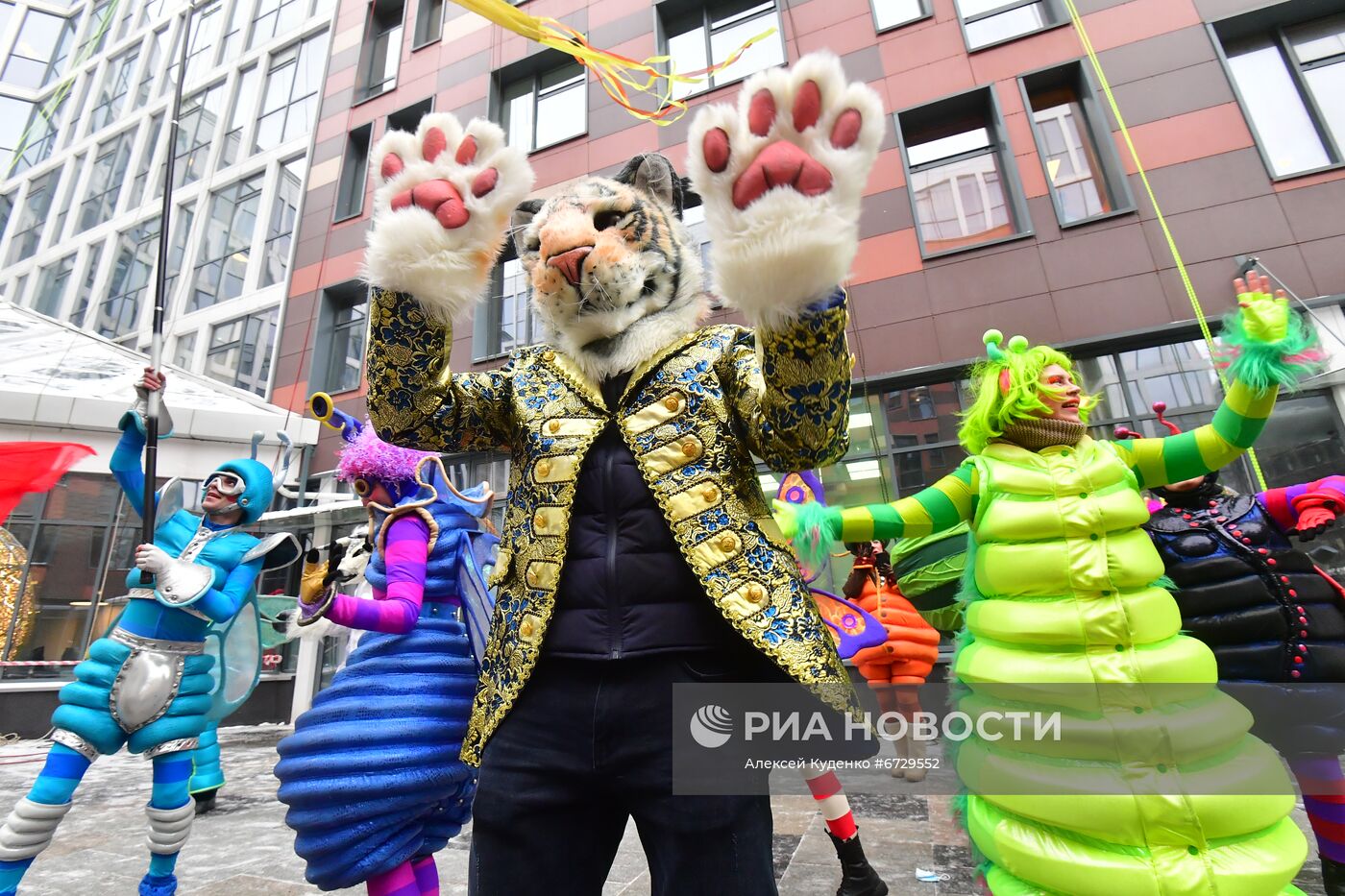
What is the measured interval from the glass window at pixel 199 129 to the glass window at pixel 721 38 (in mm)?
9716

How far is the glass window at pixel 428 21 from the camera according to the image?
11703mm

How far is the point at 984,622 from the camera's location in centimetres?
187

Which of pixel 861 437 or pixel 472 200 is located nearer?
pixel 472 200

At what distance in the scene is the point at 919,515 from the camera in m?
2.10

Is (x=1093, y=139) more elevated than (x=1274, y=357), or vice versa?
(x=1093, y=139)

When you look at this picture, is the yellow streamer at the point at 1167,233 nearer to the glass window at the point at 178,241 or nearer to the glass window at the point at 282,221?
the glass window at the point at 282,221

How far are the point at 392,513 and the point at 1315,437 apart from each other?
771 cm

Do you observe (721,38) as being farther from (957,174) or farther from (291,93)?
(291,93)

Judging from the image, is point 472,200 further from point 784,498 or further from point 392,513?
point 784,498

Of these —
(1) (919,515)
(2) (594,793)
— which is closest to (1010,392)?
(1) (919,515)

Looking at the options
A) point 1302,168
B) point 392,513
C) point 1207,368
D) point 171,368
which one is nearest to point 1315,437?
point 1207,368

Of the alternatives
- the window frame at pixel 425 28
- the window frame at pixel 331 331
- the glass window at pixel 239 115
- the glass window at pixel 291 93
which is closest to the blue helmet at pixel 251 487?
the window frame at pixel 331 331

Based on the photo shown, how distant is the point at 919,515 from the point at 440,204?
1.70 m

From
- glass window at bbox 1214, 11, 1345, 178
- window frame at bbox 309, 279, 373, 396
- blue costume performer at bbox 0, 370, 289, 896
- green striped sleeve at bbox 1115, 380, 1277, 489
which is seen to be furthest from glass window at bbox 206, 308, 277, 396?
glass window at bbox 1214, 11, 1345, 178
